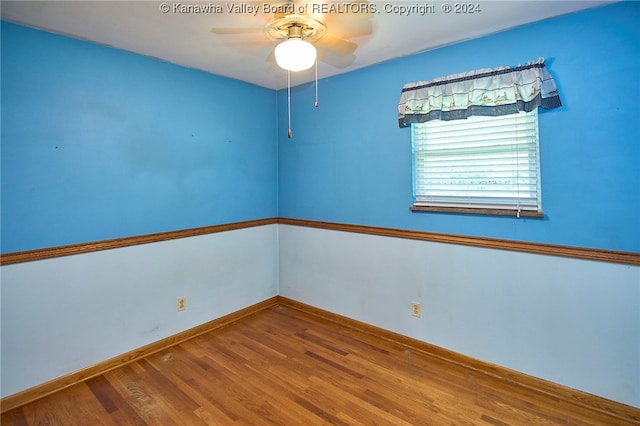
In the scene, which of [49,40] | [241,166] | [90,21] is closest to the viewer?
[90,21]

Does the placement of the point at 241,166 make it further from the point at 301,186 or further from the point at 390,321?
the point at 390,321

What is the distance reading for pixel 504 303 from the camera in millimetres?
2318

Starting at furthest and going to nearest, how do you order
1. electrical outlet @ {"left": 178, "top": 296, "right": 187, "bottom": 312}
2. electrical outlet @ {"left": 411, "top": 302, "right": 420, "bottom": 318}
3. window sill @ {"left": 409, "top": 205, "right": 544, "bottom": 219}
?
electrical outlet @ {"left": 178, "top": 296, "right": 187, "bottom": 312}, electrical outlet @ {"left": 411, "top": 302, "right": 420, "bottom": 318}, window sill @ {"left": 409, "top": 205, "right": 544, "bottom": 219}

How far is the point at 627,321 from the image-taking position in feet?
6.30

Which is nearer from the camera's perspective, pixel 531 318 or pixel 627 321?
pixel 627 321

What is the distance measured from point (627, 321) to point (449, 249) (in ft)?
3.47

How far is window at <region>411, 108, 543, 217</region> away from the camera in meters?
2.20

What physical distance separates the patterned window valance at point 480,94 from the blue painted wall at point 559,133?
71 millimetres

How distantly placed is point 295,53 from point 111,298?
217 centimetres

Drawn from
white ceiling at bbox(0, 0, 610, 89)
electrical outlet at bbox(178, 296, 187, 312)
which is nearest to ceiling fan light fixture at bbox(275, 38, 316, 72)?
white ceiling at bbox(0, 0, 610, 89)

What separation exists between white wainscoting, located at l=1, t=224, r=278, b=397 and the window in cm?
185

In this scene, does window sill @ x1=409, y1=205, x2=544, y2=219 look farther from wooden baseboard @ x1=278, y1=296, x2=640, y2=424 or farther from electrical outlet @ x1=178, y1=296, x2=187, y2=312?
electrical outlet @ x1=178, y1=296, x2=187, y2=312

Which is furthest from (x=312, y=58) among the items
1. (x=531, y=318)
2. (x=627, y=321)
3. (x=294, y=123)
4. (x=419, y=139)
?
(x=627, y=321)

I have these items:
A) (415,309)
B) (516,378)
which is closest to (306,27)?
(415,309)
